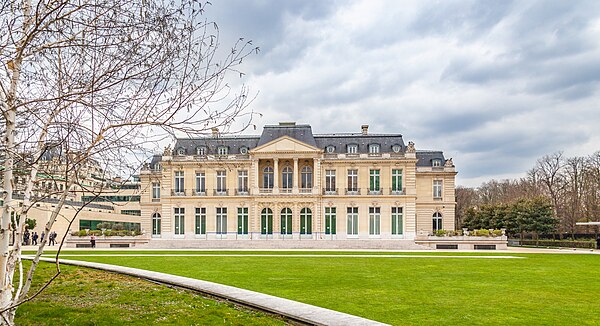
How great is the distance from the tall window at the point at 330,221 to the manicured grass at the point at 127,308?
123 feet

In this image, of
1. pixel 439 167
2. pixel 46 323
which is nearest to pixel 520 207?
Answer: pixel 439 167

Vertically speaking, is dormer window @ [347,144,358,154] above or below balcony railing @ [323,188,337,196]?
above

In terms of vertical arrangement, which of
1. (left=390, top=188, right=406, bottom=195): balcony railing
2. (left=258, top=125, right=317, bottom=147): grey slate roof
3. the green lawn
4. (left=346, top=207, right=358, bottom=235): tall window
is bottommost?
(left=346, top=207, right=358, bottom=235): tall window

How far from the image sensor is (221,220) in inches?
2044

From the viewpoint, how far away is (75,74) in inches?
261

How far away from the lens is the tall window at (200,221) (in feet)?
170

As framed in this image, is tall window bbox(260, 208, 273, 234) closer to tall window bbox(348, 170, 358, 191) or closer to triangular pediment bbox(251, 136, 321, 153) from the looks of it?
triangular pediment bbox(251, 136, 321, 153)

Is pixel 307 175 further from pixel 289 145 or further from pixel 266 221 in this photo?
pixel 266 221

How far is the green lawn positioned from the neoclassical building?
2817cm

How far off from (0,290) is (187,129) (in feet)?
9.82

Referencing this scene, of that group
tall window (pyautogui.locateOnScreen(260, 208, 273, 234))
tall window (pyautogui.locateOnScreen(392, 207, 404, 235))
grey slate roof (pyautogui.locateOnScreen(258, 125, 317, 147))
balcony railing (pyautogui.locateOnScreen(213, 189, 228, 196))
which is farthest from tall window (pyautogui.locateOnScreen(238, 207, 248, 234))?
tall window (pyautogui.locateOnScreen(392, 207, 404, 235))

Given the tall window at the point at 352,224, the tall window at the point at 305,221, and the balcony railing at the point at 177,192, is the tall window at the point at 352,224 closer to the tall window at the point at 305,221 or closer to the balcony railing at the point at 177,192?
the tall window at the point at 305,221

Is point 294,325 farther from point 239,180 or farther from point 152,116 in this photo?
point 239,180

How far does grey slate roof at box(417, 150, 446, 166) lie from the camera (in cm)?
5512
